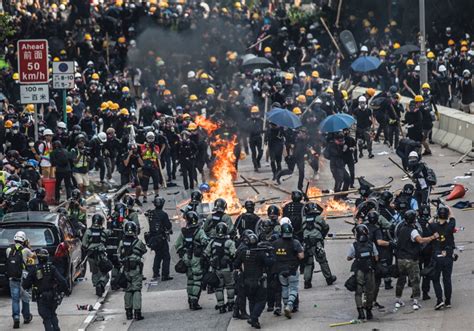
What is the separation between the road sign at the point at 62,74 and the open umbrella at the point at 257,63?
12.2m

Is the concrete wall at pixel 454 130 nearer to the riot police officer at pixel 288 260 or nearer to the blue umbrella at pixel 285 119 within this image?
the blue umbrella at pixel 285 119

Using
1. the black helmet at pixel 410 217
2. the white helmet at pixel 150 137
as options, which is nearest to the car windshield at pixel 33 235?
the black helmet at pixel 410 217

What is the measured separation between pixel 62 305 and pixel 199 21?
28.2 meters

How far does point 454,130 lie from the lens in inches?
1433

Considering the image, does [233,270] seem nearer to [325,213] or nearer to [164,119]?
[325,213]

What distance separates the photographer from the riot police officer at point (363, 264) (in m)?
21.0

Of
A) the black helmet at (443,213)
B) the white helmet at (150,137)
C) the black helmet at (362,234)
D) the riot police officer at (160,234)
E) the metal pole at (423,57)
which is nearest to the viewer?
the black helmet at (362,234)

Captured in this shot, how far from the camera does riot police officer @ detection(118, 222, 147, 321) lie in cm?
2219

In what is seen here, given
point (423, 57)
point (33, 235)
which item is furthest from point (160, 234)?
point (423, 57)

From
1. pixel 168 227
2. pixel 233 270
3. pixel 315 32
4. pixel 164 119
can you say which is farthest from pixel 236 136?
pixel 315 32

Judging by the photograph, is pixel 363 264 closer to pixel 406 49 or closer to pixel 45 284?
pixel 45 284

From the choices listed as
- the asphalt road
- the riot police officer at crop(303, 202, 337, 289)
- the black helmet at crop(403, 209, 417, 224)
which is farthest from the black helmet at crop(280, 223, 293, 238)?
the black helmet at crop(403, 209, 417, 224)

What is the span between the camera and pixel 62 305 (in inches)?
921

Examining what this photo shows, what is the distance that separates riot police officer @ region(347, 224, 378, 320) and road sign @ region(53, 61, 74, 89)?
42.7 feet
